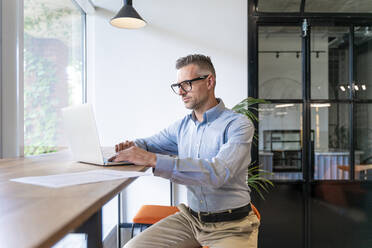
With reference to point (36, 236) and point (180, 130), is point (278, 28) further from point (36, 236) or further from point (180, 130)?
point (36, 236)

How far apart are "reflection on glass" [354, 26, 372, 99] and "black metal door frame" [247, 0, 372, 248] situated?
0.06 metres

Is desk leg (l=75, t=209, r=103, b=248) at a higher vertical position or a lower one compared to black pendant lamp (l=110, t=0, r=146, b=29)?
lower

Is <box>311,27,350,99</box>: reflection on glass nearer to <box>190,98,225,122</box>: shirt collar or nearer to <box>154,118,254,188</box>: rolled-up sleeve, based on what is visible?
<box>190,98,225,122</box>: shirt collar

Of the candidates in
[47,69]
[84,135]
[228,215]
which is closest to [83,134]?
[84,135]

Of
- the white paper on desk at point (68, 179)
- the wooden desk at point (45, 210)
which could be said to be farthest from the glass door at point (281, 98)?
the wooden desk at point (45, 210)

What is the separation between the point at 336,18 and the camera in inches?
124

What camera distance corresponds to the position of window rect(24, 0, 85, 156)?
204cm

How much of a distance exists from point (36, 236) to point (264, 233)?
3038 millimetres

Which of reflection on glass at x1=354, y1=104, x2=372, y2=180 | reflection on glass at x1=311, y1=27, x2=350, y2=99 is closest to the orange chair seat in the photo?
reflection on glass at x1=311, y1=27, x2=350, y2=99

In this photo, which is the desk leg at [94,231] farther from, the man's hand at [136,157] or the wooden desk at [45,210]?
the man's hand at [136,157]

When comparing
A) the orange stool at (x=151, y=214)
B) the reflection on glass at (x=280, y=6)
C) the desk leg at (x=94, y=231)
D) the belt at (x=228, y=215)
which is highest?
the reflection on glass at (x=280, y=6)

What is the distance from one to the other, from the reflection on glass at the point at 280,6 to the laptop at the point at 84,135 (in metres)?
2.42

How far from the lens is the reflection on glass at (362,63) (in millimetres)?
3200

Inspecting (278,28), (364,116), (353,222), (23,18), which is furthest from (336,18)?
(23,18)
